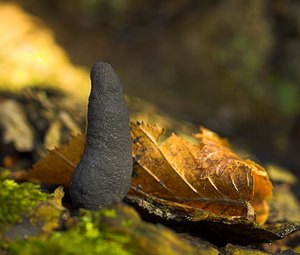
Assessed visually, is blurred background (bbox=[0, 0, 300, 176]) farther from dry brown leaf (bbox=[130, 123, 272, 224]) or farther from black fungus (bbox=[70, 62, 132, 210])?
black fungus (bbox=[70, 62, 132, 210])

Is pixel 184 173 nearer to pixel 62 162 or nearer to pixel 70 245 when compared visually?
pixel 62 162

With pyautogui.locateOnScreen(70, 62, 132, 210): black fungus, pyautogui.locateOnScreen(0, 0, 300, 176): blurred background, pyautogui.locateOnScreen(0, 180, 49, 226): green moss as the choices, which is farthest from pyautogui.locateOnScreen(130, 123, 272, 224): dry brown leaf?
pyautogui.locateOnScreen(0, 0, 300, 176): blurred background

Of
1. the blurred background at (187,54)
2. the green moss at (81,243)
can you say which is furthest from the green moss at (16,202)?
the blurred background at (187,54)

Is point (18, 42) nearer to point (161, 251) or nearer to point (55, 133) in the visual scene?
point (55, 133)

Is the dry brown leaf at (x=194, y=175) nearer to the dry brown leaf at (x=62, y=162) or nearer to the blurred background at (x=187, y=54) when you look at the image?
the dry brown leaf at (x=62, y=162)

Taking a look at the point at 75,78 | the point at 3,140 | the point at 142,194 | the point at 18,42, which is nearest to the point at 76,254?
the point at 142,194

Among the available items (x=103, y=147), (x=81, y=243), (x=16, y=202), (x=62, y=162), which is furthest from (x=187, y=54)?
(x=81, y=243)
